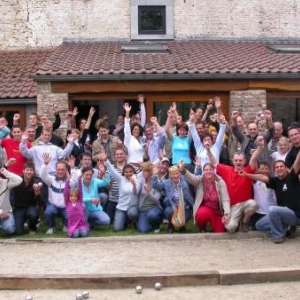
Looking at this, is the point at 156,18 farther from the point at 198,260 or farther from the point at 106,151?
the point at 198,260

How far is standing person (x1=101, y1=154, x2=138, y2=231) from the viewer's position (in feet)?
33.2

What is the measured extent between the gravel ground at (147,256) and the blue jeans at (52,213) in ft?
2.33

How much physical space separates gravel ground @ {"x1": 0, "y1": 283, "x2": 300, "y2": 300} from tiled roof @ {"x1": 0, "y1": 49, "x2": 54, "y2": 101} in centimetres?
811

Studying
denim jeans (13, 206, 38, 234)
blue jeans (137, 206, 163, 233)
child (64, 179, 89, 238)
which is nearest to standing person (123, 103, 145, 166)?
blue jeans (137, 206, 163, 233)

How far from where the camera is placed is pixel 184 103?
573 inches

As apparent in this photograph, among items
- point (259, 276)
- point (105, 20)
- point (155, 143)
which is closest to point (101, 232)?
point (155, 143)

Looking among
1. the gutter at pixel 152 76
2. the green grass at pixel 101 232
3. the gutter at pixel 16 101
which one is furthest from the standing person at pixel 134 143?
the gutter at pixel 16 101

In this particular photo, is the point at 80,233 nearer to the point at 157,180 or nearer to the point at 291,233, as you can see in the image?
the point at 157,180

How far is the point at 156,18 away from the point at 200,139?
9.39 metres

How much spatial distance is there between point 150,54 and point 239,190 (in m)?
7.48

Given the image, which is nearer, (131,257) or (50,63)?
(131,257)

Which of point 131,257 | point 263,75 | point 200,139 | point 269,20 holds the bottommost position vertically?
point 131,257

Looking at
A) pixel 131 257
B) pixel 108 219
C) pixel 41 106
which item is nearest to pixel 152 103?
pixel 41 106

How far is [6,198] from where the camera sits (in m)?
9.86
